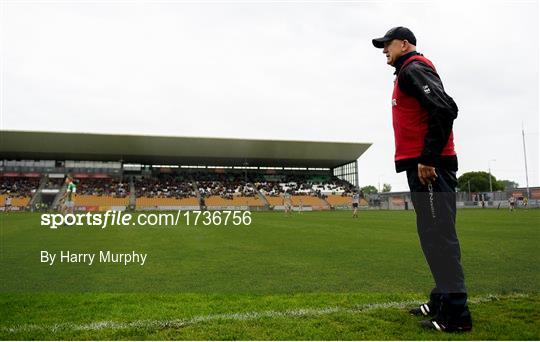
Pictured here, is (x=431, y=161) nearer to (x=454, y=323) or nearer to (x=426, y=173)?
(x=426, y=173)

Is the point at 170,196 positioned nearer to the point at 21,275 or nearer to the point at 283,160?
the point at 283,160

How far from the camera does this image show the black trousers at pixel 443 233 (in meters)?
3.50

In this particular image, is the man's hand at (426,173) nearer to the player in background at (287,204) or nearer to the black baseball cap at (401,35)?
the black baseball cap at (401,35)

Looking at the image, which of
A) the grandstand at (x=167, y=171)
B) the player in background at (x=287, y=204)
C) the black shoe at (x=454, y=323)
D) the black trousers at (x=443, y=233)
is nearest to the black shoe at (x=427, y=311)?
the black trousers at (x=443, y=233)

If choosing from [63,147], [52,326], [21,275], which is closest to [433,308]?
[52,326]

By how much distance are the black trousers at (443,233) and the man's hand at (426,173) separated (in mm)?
81

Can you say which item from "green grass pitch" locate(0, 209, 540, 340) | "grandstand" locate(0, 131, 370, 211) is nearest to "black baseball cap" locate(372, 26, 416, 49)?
"green grass pitch" locate(0, 209, 540, 340)

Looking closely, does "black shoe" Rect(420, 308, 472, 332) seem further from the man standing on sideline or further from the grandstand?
the grandstand

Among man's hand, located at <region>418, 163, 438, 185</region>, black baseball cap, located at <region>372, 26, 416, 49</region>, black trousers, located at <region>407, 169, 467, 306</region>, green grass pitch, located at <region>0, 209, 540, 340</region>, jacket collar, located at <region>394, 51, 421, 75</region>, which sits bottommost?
green grass pitch, located at <region>0, 209, 540, 340</region>

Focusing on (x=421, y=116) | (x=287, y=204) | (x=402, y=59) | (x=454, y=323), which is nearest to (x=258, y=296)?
(x=454, y=323)

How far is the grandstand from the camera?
5075 centimetres

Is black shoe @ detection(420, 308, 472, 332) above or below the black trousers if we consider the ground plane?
below

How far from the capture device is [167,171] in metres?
62.2

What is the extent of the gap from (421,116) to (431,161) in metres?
0.46
